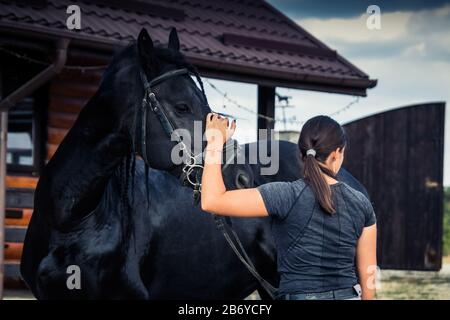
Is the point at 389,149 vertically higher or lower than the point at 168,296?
higher

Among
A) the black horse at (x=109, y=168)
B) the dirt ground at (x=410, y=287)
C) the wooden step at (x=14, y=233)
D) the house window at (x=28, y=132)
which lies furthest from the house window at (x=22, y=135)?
the black horse at (x=109, y=168)

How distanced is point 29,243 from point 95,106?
987 mm

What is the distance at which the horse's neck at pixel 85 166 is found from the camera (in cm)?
394

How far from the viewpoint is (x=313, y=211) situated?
8.57 feet

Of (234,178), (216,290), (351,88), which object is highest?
(351,88)

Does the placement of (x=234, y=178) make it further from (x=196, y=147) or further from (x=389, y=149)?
(x=389, y=149)

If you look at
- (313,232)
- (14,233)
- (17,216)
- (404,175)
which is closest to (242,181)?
(313,232)

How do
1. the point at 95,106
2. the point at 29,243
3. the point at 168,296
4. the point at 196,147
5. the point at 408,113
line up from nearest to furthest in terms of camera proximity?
the point at 196,147
the point at 95,106
the point at 29,243
the point at 168,296
the point at 408,113

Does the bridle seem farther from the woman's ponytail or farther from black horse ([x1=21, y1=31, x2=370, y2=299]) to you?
the woman's ponytail

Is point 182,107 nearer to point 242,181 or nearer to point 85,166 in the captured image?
point 242,181

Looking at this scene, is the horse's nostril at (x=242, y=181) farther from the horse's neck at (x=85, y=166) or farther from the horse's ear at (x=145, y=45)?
the horse's ear at (x=145, y=45)

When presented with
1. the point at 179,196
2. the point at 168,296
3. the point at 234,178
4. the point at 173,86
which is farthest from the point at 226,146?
the point at 168,296

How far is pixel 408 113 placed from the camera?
420 inches

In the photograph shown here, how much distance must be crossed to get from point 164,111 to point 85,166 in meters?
0.57
